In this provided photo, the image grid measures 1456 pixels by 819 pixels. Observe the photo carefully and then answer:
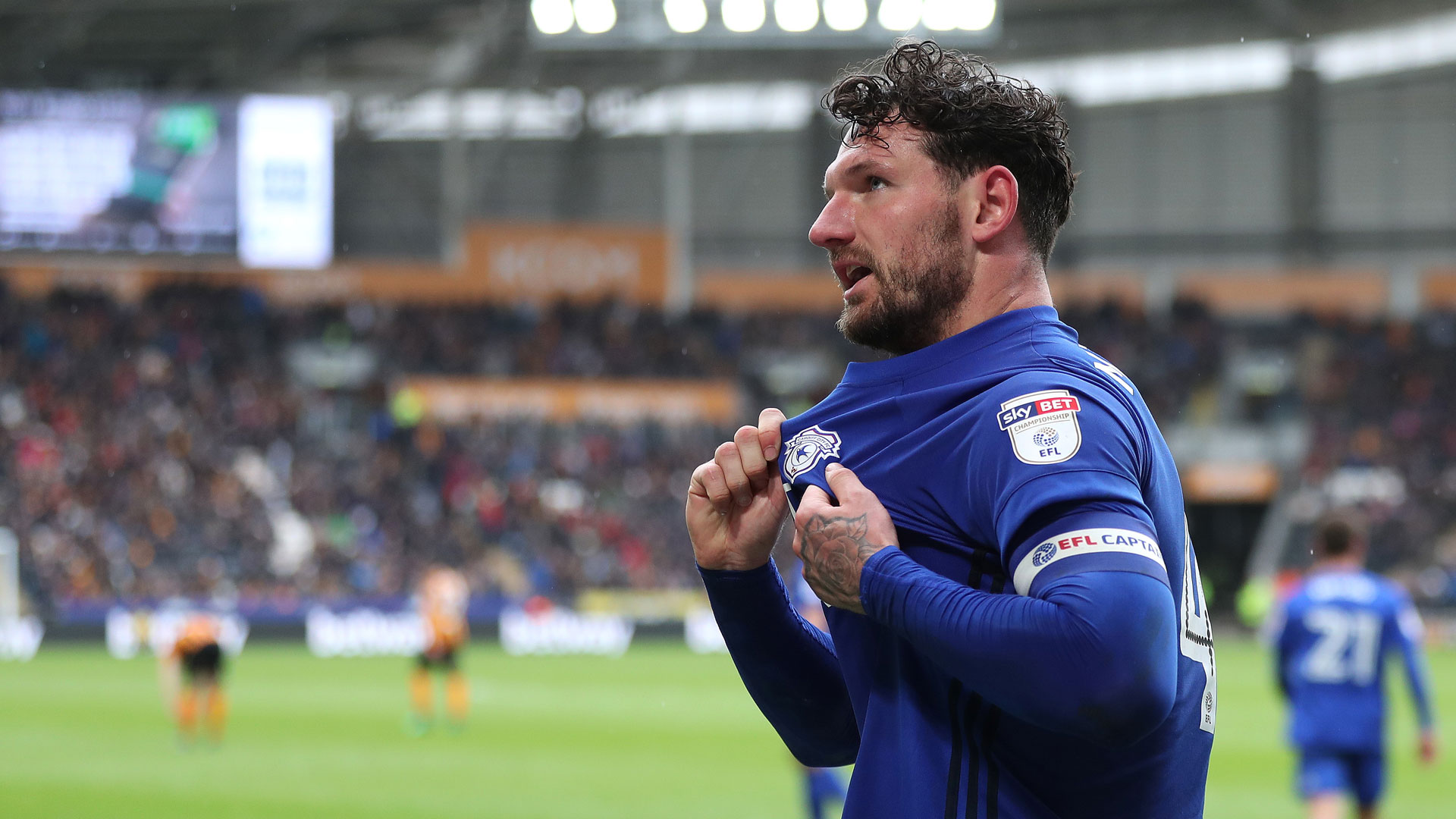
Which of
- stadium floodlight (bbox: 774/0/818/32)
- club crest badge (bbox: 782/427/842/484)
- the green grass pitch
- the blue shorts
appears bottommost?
the green grass pitch

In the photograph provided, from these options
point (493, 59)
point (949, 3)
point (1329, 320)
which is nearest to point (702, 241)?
point (493, 59)

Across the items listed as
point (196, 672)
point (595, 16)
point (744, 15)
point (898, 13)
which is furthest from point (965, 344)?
point (744, 15)

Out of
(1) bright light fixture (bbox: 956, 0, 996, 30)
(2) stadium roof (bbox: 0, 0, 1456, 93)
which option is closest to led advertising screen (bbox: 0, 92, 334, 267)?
(2) stadium roof (bbox: 0, 0, 1456, 93)

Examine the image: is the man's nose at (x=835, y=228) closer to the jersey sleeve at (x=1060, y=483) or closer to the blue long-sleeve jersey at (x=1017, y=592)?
the blue long-sleeve jersey at (x=1017, y=592)

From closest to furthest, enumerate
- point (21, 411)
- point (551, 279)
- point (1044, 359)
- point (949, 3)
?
point (1044, 359)
point (949, 3)
point (21, 411)
point (551, 279)

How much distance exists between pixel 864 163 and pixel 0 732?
15.8 m

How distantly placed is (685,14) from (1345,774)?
58.5ft

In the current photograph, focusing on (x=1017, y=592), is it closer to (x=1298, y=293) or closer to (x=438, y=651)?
(x=438, y=651)

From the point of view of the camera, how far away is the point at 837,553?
1.66 metres

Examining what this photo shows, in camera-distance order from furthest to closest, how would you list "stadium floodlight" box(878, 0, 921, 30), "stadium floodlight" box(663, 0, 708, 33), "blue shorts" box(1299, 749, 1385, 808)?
"stadium floodlight" box(663, 0, 708, 33) → "stadium floodlight" box(878, 0, 921, 30) → "blue shorts" box(1299, 749, 1385, 808)

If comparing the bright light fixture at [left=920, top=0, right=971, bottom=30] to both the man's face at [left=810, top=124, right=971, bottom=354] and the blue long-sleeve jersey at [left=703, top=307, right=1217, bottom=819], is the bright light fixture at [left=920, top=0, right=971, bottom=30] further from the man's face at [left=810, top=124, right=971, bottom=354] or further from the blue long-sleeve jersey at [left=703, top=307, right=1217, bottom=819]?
the blue long-sleeve jersey at [left=703, top=307, right=1217, bottom=819]

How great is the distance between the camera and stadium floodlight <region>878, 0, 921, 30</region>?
2142 cm

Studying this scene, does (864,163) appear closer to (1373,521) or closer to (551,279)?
(1373,521)

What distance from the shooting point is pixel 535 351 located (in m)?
36.3
